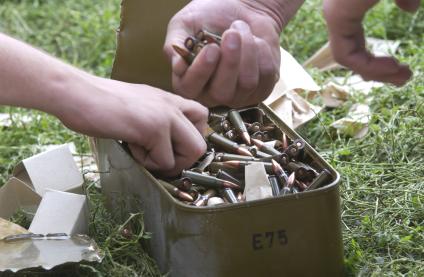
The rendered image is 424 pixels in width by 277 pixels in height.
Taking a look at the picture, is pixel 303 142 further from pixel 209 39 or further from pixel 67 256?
pixel 67 256

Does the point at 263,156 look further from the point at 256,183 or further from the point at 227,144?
the point at 256,183

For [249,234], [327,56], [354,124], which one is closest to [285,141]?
[249,234]

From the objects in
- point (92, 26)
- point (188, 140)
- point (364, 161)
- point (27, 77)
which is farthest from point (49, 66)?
point (92, 26)

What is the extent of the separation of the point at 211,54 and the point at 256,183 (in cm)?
39

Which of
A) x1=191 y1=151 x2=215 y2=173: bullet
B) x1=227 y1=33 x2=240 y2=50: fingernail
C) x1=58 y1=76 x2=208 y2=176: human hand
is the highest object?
x1=227 y1=33 x2=240 y2=50: fingernail

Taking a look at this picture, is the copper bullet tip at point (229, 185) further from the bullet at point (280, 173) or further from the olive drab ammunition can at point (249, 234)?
the olive drab ammunition can at point (249, 234)

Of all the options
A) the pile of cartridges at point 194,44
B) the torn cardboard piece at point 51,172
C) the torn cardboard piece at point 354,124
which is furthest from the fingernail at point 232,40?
the torn cardboard piece at point 354,124

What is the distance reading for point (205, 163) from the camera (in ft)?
8.68

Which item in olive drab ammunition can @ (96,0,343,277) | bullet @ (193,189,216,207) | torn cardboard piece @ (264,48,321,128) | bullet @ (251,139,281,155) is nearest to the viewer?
olive drab ammunition can @ (96,0,343,277)

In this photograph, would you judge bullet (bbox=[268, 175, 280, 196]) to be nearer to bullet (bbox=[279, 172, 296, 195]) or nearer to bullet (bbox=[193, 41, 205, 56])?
bullet (bbox=[279, 172, 296, 195])

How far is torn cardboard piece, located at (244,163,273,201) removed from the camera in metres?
2.39

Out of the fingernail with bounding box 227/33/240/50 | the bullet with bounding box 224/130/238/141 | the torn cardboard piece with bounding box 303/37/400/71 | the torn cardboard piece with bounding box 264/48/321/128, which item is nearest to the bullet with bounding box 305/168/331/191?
the fingernail with bounding box 227/33/240/50

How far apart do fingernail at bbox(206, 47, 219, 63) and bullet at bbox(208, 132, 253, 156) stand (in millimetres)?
371

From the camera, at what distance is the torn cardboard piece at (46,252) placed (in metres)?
2.25
